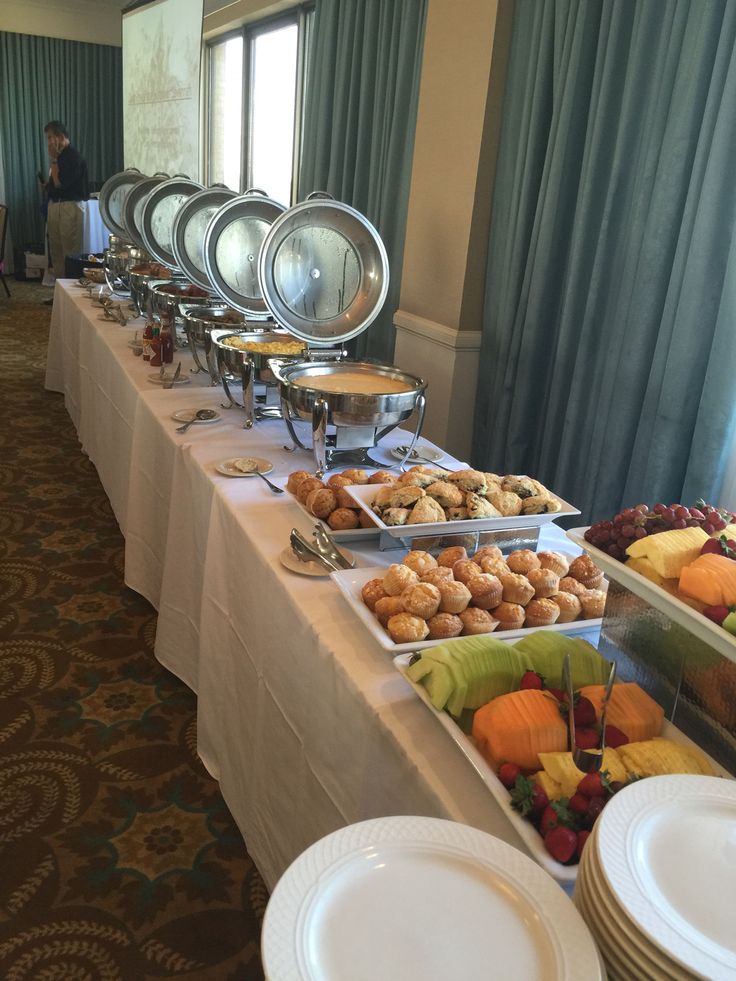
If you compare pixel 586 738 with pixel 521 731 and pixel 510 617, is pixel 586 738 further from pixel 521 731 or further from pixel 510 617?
pixel 510 617

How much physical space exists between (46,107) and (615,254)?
21.5 feet

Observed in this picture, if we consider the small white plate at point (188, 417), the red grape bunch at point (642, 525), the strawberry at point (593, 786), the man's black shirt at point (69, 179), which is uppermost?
the man's black shirt at point (69, 179)

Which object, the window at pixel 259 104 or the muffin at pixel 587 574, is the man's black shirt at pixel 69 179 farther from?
the muffin at pixel 587 574

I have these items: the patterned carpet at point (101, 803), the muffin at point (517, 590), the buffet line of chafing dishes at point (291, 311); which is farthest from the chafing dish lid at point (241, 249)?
the muffin at point (517, 590)

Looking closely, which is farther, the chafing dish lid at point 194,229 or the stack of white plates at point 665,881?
the chafing dish lid at point 194,229

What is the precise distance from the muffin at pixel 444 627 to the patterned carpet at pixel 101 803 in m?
0.53

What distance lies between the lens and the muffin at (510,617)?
0.80m

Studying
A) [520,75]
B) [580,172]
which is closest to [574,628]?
[580,172]

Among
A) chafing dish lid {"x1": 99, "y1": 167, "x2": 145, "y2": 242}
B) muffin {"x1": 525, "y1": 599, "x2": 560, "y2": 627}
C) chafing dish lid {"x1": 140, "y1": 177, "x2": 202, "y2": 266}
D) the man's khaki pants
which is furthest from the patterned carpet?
the man's khaki pants

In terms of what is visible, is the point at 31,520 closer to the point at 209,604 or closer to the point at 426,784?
the point at 209,604

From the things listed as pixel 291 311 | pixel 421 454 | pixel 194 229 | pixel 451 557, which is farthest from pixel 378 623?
pixel 194 229

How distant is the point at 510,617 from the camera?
80cm

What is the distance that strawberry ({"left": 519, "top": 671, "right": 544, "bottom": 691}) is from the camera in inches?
26.3

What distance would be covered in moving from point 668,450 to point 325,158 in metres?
2.08
